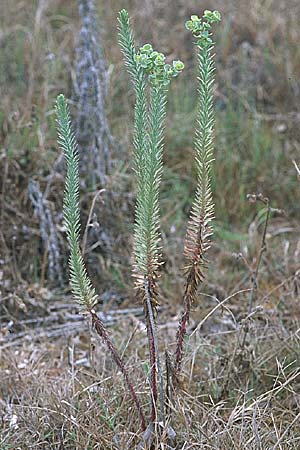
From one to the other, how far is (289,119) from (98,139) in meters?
1.34

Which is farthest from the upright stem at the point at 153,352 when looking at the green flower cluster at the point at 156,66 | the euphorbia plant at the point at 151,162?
the green flower cluster at the point at 156,66

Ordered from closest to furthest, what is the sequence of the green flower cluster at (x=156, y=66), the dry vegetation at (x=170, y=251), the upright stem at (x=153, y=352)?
the green flower cluster at (x=156, y=66)
the upright stem at (x=153, y=352)
the dry vegetation at (x=170, y=251)

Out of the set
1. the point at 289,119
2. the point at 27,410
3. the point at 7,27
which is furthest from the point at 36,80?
the point at 27,410

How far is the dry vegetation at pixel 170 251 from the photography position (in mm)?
2088

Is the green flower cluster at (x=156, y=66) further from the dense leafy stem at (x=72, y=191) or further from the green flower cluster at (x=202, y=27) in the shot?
the dense leafy stem at (x=72, y=191)

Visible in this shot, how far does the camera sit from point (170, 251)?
3.21 meters

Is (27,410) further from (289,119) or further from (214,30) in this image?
(214,30)

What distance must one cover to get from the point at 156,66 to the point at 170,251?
1640 mm

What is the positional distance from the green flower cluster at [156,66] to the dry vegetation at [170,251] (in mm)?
689

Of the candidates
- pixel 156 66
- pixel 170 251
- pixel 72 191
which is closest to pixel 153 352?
pixel 72 191

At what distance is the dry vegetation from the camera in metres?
2.09

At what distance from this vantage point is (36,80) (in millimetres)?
4031

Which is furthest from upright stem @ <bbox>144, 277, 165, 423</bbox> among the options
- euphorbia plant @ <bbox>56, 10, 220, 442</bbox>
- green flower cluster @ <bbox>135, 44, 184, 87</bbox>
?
green flower cluster @ <bbox>135, 44, 184, 87</bbox>

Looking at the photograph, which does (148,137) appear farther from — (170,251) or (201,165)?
(170,251)
